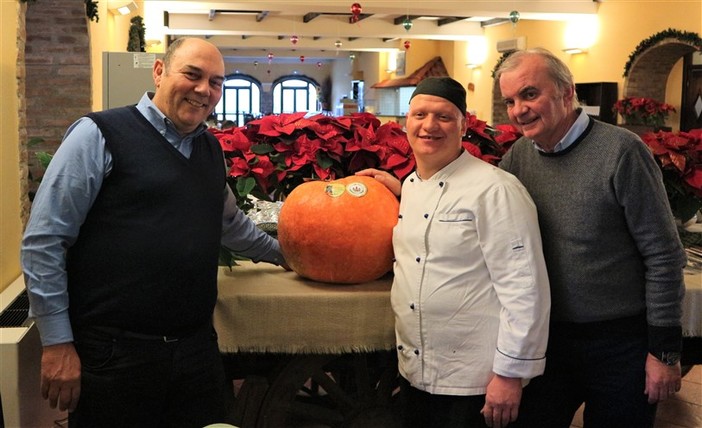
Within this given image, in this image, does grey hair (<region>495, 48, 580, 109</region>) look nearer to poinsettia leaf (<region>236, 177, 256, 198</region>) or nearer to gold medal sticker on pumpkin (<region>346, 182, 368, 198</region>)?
A: gold medal sticker on pumpkin (<region>346, 182, 368, 198</region>)

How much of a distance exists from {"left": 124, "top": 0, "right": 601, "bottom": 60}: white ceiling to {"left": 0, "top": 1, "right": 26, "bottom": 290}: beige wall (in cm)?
309

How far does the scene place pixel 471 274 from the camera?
1826 mm

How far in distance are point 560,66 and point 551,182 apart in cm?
31

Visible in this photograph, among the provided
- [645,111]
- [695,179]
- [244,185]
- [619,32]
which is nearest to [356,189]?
[244,185]

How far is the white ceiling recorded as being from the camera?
433 inches

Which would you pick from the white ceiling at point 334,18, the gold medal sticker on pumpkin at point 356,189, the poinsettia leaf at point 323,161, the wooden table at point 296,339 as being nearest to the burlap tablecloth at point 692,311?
the wooden table at point 296,339

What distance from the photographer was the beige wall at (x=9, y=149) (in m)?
3.57

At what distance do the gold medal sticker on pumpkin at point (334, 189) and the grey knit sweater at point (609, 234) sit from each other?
553 millimetres

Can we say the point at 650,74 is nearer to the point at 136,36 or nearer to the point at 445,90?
the point at 136,36

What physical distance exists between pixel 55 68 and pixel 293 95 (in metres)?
28.1

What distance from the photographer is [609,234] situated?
1889 mm

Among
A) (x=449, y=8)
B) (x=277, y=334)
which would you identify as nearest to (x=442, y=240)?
(x=277, y=334)

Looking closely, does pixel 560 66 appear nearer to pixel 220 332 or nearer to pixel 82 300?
pixel 220 332

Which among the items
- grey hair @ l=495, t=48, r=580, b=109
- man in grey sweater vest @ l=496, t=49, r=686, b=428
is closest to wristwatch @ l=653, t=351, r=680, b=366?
man in grey sweater vest @ l=496, t=49, r=686, b=428
